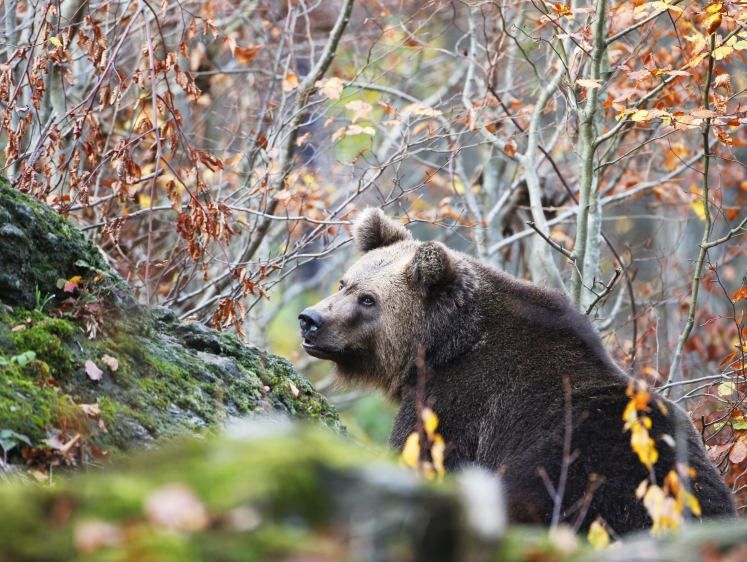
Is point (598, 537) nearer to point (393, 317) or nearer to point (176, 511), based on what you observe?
point (176, 511)

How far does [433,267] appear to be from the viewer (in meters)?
6.64

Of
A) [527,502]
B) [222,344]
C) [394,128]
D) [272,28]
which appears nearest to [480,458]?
[527,502]

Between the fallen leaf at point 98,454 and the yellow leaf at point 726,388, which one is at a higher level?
the yellow leaf at point 726,388

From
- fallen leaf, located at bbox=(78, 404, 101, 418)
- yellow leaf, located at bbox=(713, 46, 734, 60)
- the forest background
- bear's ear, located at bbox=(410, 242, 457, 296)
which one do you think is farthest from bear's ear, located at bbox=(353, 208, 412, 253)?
fallen leaf, located at bbox=(78, 404, 101, 418)

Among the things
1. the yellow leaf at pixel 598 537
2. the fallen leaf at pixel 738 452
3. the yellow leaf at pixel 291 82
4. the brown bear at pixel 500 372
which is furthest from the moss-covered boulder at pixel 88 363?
the yellow leaf at pixel 291 82

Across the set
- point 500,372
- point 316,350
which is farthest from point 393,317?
point 500,372

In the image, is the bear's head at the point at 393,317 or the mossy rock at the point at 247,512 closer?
the mossy rock at the point at 247,512

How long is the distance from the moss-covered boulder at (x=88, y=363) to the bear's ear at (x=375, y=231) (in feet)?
6.35

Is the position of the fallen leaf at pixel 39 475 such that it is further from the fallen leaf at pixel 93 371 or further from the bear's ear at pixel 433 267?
the bear's ear at pixel 433 267

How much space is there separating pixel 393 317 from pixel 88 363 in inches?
109

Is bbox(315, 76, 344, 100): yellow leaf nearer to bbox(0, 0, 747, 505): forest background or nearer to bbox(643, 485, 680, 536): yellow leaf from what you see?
bbox(0, 0, 747, 505): forest background

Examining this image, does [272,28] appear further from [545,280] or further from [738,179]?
[738,179]

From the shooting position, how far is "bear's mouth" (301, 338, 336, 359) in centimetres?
675

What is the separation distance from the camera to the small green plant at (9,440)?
3.96 metres
